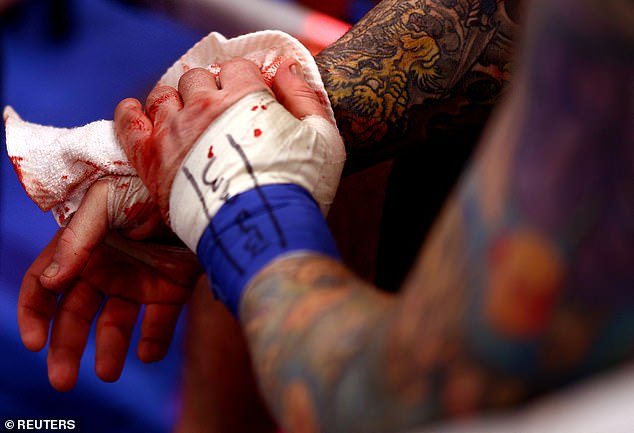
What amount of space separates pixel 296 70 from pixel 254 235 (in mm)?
367

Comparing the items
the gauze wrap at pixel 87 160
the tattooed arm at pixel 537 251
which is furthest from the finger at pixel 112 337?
the tattooed arm at pixel 537 251

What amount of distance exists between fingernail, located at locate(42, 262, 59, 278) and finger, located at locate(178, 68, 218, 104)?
0.29 m

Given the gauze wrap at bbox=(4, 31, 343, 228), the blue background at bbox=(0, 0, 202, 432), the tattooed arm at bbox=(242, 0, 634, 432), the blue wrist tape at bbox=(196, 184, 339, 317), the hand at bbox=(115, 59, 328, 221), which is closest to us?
the tattooed arm at bbox=(242, 0, 634, 432)

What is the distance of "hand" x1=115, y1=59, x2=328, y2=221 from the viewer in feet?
2.67

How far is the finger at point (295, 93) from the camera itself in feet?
2.94

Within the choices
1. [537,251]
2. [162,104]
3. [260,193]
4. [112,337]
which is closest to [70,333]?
[112,337]

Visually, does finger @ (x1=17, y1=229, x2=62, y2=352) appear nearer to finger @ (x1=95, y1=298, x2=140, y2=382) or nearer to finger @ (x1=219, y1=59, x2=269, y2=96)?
finger @ (x1=95, y1=298, x2=140, y2=382)

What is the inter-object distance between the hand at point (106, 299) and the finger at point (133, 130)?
5.1 inches

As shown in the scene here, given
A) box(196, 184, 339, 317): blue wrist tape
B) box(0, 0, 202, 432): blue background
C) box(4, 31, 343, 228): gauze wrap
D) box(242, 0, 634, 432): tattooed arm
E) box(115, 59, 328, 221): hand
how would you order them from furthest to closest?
box(0, 0, 202, 432): blue background, box(4, 31, 343, 228): gauze wrap, box(115, 59, 328, 221): hand, box(196, 184, 339, 317): blue wrist tape, box(242, 0, 634, 432): tattooed arm

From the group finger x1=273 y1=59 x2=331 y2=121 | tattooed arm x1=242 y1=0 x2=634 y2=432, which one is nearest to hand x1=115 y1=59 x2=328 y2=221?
finger x1=273 y1=59 x2=331 y2=121

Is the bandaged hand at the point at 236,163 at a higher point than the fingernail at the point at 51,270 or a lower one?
higher

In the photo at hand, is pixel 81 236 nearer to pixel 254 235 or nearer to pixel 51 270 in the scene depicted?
pixel 51 270

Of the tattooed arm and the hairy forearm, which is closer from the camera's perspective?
the tattooed arm

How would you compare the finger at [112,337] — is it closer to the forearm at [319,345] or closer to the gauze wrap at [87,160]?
the gauze wrap at [87,160]
